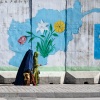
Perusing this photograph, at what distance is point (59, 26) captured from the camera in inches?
611

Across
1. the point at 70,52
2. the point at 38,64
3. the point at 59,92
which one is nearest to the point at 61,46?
the point at 70,52

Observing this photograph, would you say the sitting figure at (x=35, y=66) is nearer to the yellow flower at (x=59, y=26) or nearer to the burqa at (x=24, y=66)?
the burqa at (x=24, y=66)

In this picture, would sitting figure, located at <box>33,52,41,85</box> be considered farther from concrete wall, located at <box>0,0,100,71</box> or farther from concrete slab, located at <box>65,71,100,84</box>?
concrete slab, located at <box>65,71,100,84</box>

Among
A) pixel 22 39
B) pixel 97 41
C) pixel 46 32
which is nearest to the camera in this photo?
pixel 22 39

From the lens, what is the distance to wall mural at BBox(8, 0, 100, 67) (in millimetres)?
15312

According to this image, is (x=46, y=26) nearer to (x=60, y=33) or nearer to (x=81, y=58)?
(x=60, y=33)

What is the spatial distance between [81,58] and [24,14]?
2.81 metres

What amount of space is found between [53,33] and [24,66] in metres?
2.12

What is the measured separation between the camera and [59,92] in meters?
12.1

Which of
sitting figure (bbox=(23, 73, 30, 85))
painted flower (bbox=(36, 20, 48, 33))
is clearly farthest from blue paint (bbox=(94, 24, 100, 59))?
sitting figure (bbox=(23, 73, 30, 85))

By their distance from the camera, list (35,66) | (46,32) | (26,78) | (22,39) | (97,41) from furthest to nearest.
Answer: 1. (97,41)
2. (46,32)
3. (22,39)
4. (35,66)
5. (26,78)

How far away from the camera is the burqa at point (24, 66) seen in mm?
14008

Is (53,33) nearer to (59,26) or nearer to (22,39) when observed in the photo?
(59,26)

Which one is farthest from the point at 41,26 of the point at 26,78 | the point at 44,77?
the point at 26,78
